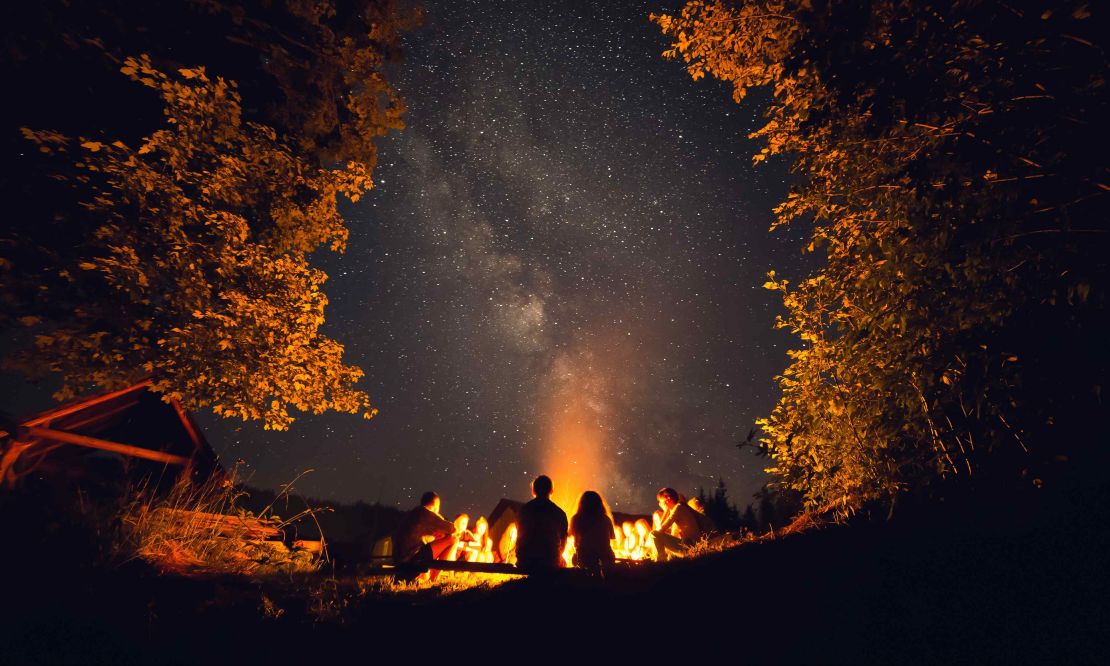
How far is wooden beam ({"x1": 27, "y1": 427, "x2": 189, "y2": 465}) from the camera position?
809 cm

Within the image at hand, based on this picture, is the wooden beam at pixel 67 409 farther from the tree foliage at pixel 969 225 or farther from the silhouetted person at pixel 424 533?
the tree foliage at pixel 969 225

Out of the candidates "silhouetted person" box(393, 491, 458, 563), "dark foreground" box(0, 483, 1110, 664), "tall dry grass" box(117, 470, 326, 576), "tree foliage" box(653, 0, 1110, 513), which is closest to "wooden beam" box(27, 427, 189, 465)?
"tall dry grass" box(117, 470, 326, 576)

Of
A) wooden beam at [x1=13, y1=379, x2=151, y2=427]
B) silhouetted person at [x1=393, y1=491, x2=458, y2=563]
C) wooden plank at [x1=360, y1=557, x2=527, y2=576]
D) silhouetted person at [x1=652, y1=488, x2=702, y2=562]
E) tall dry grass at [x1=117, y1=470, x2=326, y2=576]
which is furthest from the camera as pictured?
silhouetted person at [x1=652, y1=488, x2=702, y2=562]

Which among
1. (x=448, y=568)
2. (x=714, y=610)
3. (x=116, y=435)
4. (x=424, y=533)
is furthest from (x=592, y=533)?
(x=116, y=435)

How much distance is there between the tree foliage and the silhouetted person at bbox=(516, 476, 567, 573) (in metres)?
3.66

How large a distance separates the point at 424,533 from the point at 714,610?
6.35 metres

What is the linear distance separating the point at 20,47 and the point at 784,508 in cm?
1410

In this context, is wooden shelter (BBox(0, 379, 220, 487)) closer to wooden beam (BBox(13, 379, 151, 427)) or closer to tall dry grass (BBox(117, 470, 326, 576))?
wooden beam (BBox(13, 379, 151, 427))

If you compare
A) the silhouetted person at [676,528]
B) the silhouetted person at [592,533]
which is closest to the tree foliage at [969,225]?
the silhouetted person at [592,533]

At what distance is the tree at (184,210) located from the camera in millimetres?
6238

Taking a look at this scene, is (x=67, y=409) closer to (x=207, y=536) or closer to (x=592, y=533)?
(x=207, y=536)

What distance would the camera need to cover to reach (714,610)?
9.34 ft

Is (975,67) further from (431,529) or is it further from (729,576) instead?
(431,529)

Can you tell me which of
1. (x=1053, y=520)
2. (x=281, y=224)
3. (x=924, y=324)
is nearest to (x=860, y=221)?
(x=924, y=324)
